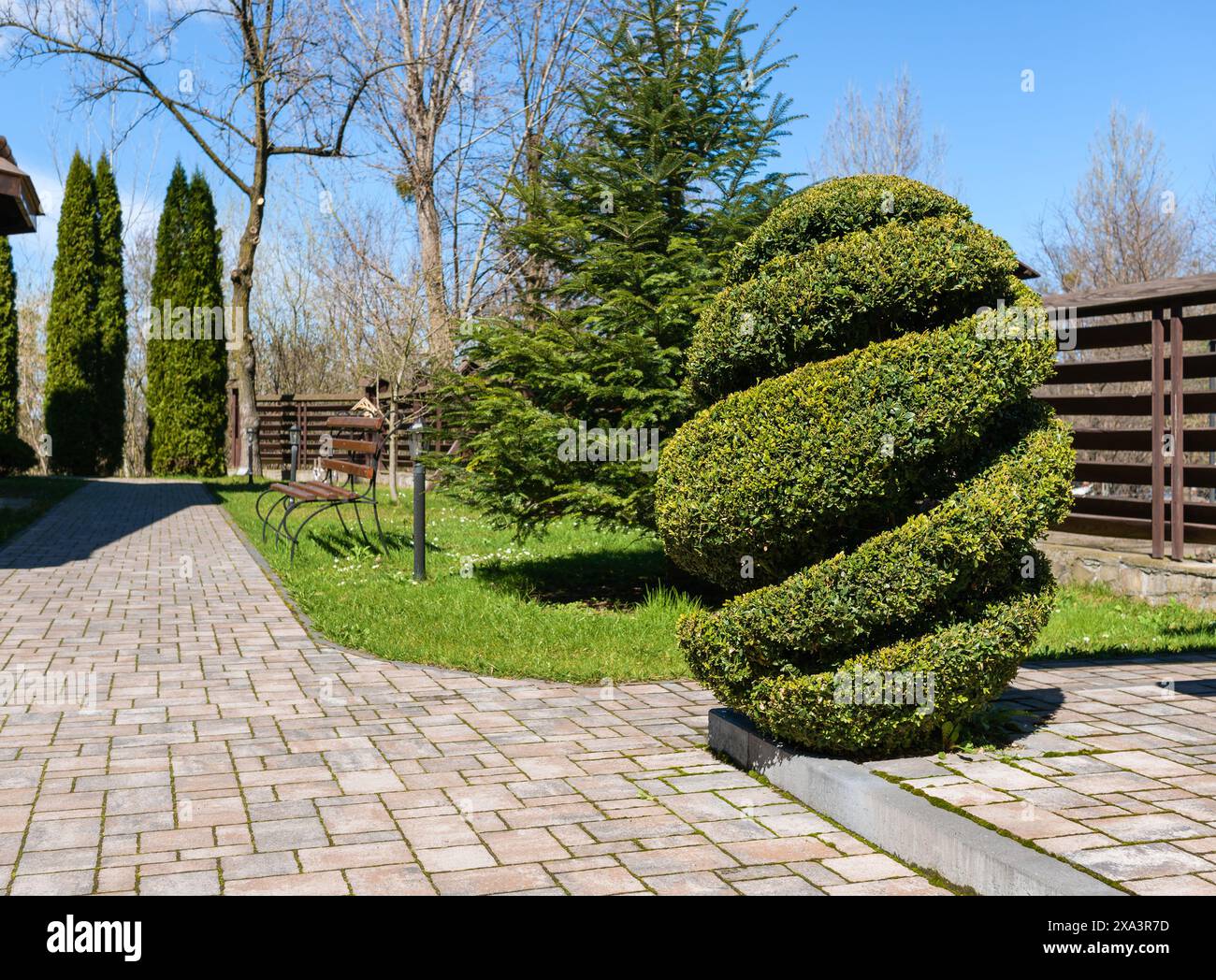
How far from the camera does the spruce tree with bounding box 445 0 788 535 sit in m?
8.05

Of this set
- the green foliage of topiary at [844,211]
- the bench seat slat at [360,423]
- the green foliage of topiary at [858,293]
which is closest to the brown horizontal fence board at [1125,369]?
the green foliage of topiary at [844,211]

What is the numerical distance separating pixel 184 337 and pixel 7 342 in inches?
169

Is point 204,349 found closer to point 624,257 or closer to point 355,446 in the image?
point 355,446

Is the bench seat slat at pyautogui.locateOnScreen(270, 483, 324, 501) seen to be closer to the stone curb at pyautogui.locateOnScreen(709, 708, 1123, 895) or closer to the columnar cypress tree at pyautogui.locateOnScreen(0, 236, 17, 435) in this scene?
the stone curb at pyautogui.locateOnScreen(709, 708, 1123, 895)

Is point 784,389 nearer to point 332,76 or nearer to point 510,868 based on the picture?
point 510,868

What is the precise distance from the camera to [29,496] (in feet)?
60.1

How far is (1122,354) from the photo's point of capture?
2109 centimetres

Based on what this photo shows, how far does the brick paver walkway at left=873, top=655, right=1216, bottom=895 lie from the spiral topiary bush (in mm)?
351

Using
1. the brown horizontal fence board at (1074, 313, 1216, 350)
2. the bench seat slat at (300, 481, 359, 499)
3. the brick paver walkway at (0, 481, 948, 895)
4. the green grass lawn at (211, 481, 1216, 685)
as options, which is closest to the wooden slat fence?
the brown horizontal fence board at (1074, 313, 1216, 350)

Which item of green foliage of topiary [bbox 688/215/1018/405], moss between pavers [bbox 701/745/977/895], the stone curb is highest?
green foliage of topiary [bbox 688/215/1018/405]

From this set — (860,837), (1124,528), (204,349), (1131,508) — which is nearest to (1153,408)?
(1131,508)

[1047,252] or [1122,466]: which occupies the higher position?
[1047,252]
